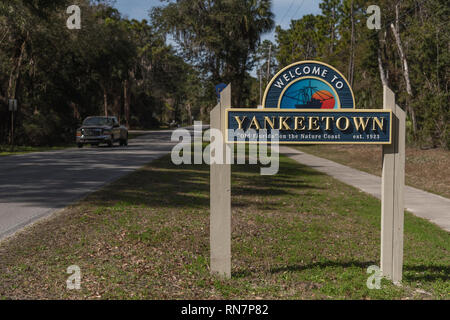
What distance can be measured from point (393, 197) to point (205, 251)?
255 cm

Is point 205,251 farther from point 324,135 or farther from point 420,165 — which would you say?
point 420,165

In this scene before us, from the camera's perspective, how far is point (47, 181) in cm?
1355

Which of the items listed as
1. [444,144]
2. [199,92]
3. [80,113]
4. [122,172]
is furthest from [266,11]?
[122,172]

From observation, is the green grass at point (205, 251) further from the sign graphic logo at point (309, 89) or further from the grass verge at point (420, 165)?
the grass verge at point (420, 165)

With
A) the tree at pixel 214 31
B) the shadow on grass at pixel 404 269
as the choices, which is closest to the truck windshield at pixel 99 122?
the tree at pixel 214 31

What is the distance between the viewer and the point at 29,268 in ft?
19.2

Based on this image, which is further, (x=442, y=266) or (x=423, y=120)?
(x=423, y=120)

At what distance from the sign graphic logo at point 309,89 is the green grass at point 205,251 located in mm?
1900

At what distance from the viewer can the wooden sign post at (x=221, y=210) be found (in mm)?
5566

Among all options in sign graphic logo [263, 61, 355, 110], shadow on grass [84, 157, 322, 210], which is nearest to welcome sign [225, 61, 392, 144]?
sign graphic logo [263, 61, 355, 110]

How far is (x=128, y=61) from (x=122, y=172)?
29456 millimetres

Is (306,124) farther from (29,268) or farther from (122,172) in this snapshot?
(122,172)

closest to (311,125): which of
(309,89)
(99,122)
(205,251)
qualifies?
(309,89)
